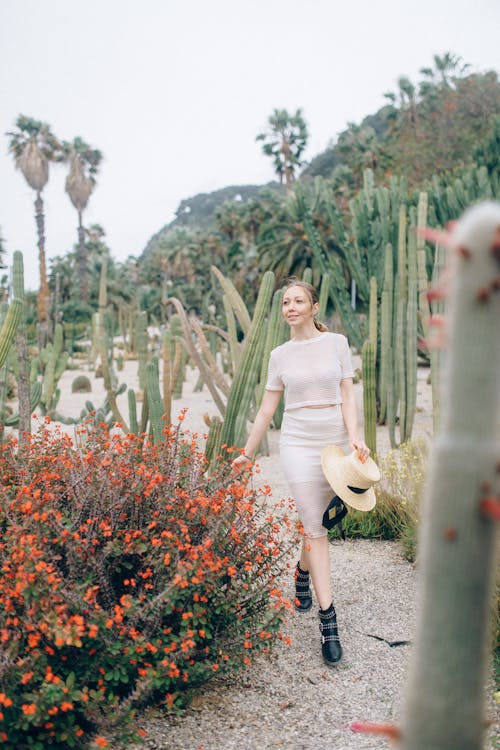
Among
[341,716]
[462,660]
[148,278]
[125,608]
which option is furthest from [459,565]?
[148,278]

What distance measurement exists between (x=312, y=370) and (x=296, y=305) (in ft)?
1.15

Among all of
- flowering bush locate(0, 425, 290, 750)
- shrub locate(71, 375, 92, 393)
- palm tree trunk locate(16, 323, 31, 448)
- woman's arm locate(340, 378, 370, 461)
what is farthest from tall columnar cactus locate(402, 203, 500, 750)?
shrub locate(71, 375, 92, 393)

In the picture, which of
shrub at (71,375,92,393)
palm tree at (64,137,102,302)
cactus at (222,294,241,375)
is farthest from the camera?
palm tree at (64,137,102,302)

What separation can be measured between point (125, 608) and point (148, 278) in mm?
52090

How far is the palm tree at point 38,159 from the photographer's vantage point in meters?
30.5

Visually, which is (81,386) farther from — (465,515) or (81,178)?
(81,178)

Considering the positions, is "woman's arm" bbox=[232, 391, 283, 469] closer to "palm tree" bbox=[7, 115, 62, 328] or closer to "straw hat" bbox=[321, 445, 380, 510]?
"straw hat" bbox=[321, 445, 380, 510]

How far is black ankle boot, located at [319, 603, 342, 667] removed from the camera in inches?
126

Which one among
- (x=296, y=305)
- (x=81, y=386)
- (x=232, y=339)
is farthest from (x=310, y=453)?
(x=81, y=386)

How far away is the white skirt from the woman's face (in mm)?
476

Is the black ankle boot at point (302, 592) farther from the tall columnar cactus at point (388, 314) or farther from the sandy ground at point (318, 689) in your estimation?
the tall columnar cactus at point (388, 314)

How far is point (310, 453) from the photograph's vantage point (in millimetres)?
3477

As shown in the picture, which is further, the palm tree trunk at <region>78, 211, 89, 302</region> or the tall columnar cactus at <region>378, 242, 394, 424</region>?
the palm tree trunk at <region>78, 211, 89, 302</region>

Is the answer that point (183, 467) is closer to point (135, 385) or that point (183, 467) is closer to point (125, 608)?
point (125, 608)
